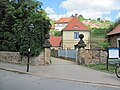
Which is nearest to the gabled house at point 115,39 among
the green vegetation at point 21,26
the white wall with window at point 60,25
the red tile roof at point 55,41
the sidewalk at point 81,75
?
the green vegetation at point 21,26

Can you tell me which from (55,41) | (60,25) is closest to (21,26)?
(55,41)

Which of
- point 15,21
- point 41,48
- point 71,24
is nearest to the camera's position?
point 41,48

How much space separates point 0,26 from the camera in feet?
103

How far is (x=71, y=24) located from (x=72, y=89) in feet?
206

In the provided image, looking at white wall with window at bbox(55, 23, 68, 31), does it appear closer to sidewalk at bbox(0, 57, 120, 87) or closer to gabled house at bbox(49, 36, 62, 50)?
gabled house at bbox(49, 36, 62, 50)

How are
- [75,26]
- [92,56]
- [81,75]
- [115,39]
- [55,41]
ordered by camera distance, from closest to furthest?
1. [81,75]
2. [92,56]
3. [115,39]
4. [75,26]
5. [55,41]

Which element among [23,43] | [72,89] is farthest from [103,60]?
[72,89]

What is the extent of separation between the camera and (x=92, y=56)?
26.4 metres

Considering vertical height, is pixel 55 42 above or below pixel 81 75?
→ above

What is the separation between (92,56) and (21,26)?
802cm

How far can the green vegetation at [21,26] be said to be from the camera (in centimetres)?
2665

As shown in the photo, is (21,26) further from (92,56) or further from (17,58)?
(92,56)

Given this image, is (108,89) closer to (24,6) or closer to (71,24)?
(24,6)

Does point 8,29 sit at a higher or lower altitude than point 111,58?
higher
